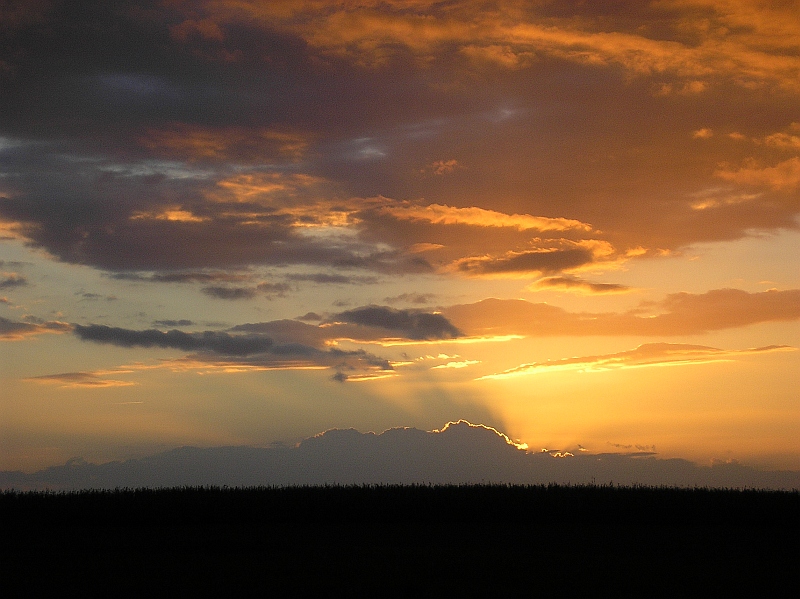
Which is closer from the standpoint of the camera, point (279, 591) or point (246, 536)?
point (279, 591)

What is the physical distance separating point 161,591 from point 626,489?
29.4m

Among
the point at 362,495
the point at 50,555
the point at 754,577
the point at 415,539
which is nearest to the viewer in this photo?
the point at 754,577

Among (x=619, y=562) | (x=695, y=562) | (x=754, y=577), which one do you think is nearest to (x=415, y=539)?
(x=619, y=562)

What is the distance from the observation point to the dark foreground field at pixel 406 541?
24.0 metres

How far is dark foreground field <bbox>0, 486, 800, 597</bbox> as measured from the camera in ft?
78.6

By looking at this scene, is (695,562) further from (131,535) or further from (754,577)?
(131,535)

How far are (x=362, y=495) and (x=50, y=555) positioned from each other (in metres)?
18.3

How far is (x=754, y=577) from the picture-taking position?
25.3 m

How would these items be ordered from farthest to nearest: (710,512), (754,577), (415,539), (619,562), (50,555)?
(710,512) < (415,539) < (50,555) < (619,562) < (754,577)

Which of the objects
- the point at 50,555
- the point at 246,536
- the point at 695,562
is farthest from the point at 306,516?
the point at 695,562

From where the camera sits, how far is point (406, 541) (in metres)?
32.6

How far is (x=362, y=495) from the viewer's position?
43875 millimetres

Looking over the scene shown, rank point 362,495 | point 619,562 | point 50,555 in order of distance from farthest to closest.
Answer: point 362,495 < point 50,555 < point 619,562

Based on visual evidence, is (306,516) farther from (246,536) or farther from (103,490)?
(103,490)
